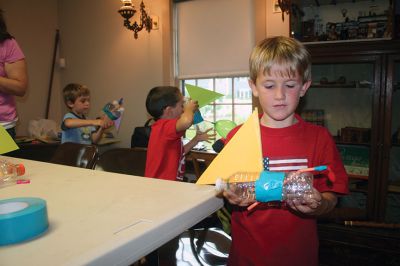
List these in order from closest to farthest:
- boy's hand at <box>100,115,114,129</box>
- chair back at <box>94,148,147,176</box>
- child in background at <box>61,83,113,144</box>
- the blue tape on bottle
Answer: the blue tape on bottle, chair back at <box>94,148,147,176</box>, boy's hand at <box>100,115,114,129</box>, child in background at <box>61,83,113,144</box>

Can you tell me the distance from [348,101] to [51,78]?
3803mm

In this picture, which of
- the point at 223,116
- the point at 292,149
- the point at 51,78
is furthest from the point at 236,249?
the point at 51,78

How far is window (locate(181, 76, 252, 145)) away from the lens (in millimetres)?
3113

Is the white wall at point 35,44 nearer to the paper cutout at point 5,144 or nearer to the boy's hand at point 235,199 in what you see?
the paper cutout at point 5,144

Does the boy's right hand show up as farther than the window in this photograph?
No

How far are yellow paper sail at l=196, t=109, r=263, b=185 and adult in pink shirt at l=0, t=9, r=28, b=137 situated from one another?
112 centimetres

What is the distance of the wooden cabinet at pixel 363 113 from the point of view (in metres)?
2.20

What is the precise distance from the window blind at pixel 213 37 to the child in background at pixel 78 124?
3.72 ft

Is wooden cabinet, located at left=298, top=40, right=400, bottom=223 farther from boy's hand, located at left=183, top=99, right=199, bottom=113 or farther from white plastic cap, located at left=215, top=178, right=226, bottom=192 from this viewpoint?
white plastic cap, located at left=215, top=178, right=226, bottom=192

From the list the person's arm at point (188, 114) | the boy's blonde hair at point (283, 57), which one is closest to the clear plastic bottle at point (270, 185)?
the boy's blonde hair at point (283, 57)

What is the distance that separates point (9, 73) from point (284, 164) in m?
1.27

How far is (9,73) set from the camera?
4.75 feet

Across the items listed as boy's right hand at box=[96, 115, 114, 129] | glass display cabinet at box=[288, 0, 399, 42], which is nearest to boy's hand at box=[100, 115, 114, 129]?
boy's right hand at box=[96, 115, 114, 129]

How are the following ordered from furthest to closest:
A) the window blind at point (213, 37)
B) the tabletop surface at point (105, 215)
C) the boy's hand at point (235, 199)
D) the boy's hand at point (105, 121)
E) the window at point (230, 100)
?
1. the window at point (230, 100)
2. the window blind at point (213, 37)
3. the boy's hand at point (105, 121)
4. the boy's hand at point (235, 199)
5. the tabletop surface at point (105, 215)
